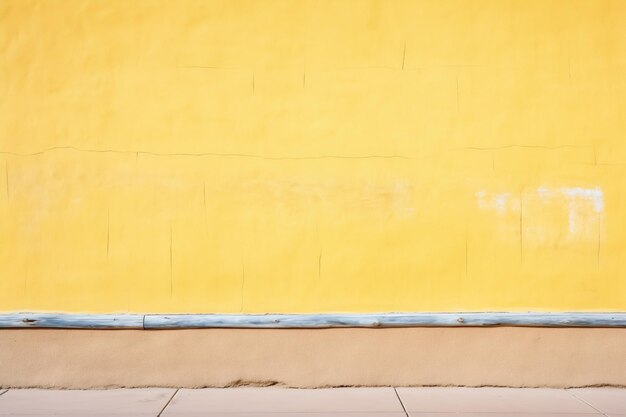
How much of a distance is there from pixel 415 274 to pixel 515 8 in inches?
95.7

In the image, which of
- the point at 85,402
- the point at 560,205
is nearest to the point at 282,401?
the point at 85,402

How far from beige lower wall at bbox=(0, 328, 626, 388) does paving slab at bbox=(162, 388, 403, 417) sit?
0.10m

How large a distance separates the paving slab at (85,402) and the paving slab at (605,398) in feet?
11.0

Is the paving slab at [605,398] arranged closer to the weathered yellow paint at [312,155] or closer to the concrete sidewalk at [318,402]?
the concrete sidewalk at [318,402]

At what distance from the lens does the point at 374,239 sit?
5.25 m

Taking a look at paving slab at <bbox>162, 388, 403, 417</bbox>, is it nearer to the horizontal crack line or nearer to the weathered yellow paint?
the weathered yellow paint

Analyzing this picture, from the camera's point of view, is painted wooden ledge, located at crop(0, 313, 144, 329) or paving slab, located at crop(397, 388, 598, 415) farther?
painted wooden ledge, located at crop(0, 313, 144, 329)

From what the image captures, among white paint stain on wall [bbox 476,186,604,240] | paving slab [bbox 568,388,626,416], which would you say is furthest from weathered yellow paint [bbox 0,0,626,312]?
paving slab [bbox 568,388,626,416]

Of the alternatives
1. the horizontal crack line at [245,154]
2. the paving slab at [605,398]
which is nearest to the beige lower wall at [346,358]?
the paving slab at [605,398]

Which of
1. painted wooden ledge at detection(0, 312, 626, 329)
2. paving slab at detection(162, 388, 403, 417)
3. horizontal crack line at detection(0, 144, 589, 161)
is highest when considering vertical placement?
horizontal crack line at detection(0, 144, 589, 161)

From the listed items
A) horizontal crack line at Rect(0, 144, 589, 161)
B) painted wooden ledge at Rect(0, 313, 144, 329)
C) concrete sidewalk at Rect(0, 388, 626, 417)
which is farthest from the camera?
horizontal crack line at Rect(0, 144, 589, 161)

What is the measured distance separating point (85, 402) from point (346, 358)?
211 centimetres

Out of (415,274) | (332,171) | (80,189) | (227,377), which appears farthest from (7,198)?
(415,274)

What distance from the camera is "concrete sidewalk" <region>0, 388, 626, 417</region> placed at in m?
4.65
